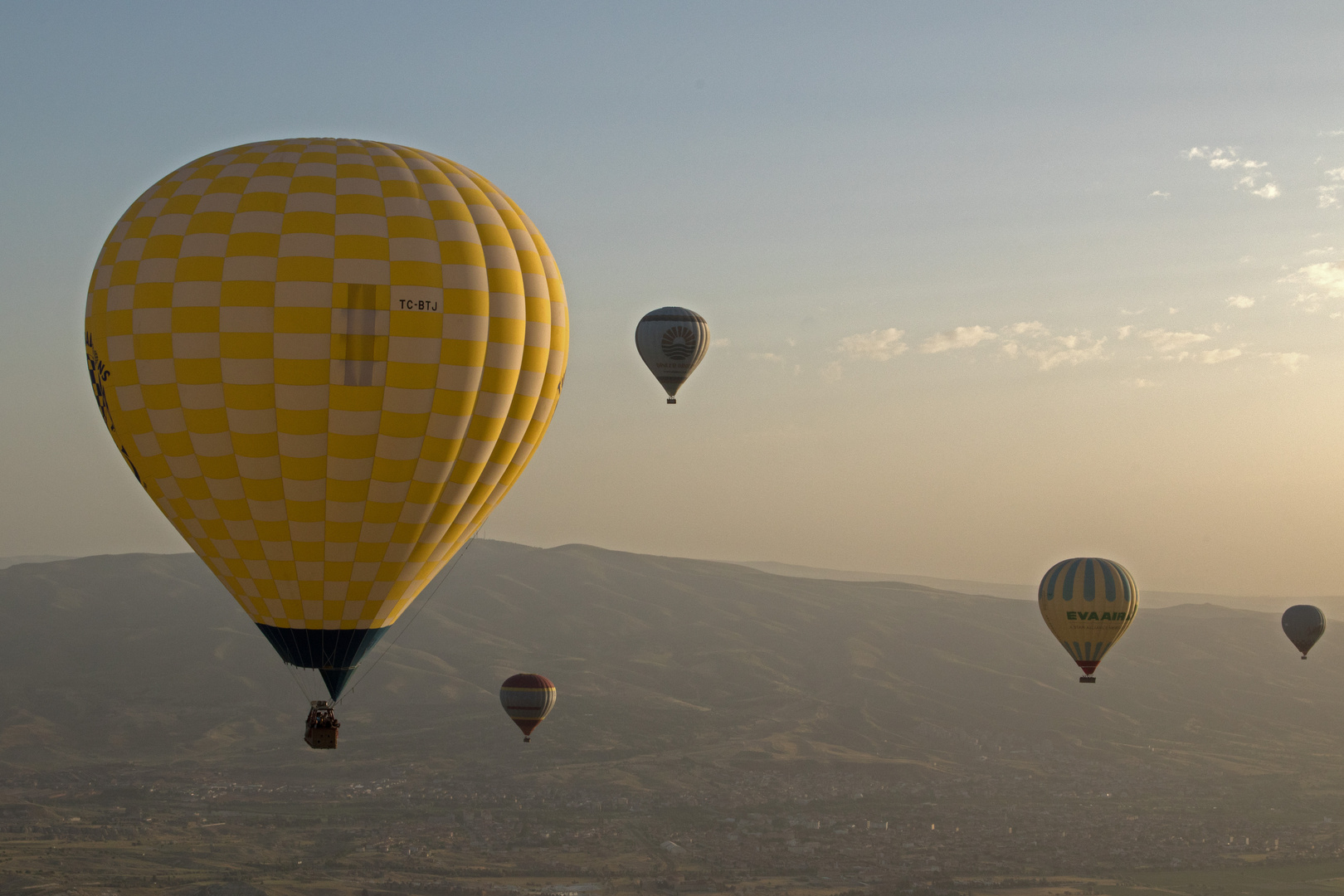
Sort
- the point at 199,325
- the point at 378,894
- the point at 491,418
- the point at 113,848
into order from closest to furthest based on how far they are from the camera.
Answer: the point at 199,325, the point at 491,418, the point at 378,894, the point at 113,848

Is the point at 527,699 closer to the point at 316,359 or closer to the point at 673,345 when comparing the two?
the point at 673,345

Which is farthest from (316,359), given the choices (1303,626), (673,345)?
(1303,626)

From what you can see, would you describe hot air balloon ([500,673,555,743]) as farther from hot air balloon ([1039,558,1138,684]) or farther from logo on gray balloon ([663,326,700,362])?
hot air balloon ([1039,558,1138,684])

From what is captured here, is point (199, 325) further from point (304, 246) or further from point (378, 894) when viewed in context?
point (378, 894)

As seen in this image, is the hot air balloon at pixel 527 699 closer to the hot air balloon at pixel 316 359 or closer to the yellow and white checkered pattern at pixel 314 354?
the hot air balloon at pixel 316 359

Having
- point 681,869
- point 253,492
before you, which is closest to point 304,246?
point 253,492

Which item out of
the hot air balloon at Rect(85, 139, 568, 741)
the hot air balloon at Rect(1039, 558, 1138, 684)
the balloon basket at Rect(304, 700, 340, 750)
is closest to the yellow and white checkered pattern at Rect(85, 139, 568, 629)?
the hot air balloon at Rect(85, 139, 568, 741)
